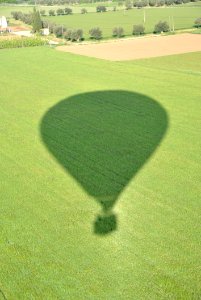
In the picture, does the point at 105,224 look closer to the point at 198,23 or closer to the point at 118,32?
the point at 118,32

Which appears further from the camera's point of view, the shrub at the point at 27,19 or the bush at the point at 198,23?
the shrub at the point at 27,19

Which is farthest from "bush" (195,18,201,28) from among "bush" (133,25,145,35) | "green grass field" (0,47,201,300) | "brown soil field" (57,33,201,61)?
"green grass field" (0,47,201,300)

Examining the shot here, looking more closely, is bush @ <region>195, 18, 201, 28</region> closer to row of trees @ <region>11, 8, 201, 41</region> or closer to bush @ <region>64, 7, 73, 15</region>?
row of trees @ <region>11, 8, 201, 41</region>

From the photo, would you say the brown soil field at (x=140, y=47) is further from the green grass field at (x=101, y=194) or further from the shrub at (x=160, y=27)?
the green grass field at (x=101, y=194)

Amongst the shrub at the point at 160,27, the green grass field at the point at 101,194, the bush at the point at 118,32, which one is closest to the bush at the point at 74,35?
the bush at the point at 118,32

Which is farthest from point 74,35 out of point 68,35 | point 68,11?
point 68,11
